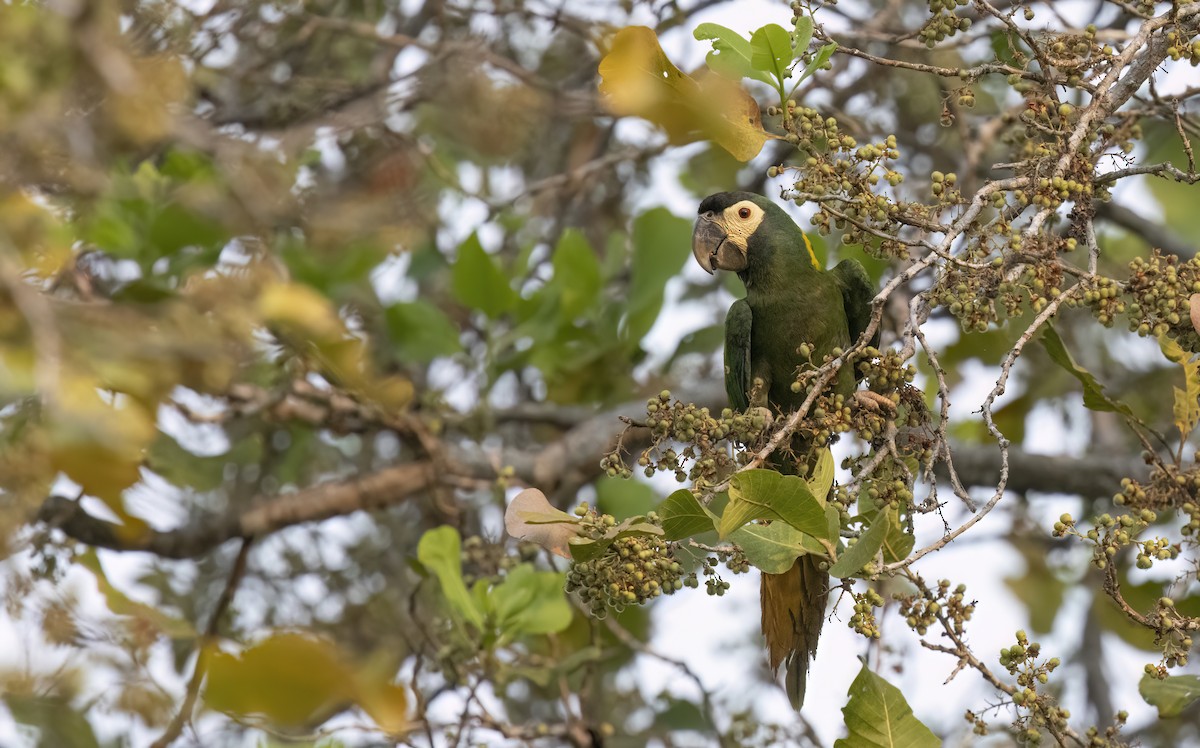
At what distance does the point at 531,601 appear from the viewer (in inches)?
122

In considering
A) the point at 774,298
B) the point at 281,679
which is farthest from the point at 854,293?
the point at 281,679

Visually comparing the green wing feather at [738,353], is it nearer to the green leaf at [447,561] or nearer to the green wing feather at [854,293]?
the green wing feather at [854,293]

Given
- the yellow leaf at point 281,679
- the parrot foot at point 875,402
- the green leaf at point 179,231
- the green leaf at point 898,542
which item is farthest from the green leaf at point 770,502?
the green leaf at point 179,231

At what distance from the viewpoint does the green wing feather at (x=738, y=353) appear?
3207 millimetres

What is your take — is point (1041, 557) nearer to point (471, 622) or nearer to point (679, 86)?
point (471, 622)

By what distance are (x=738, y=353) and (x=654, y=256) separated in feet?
2.89

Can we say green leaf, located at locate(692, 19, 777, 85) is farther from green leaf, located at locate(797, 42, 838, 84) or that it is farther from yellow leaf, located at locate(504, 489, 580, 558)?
yellow leaf, located at locate(504, 489, 580, 558)

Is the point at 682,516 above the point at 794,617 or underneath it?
underneath

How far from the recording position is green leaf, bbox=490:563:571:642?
10.1 feet

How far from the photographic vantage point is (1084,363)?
4.56 metres

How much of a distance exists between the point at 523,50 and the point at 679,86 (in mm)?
3135

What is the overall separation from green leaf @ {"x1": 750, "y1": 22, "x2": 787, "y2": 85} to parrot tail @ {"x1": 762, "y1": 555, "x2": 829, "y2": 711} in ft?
3.87

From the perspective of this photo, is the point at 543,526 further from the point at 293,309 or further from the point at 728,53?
the point at 728,53

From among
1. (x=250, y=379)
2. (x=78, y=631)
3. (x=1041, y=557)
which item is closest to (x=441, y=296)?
(x=250, y=379)
